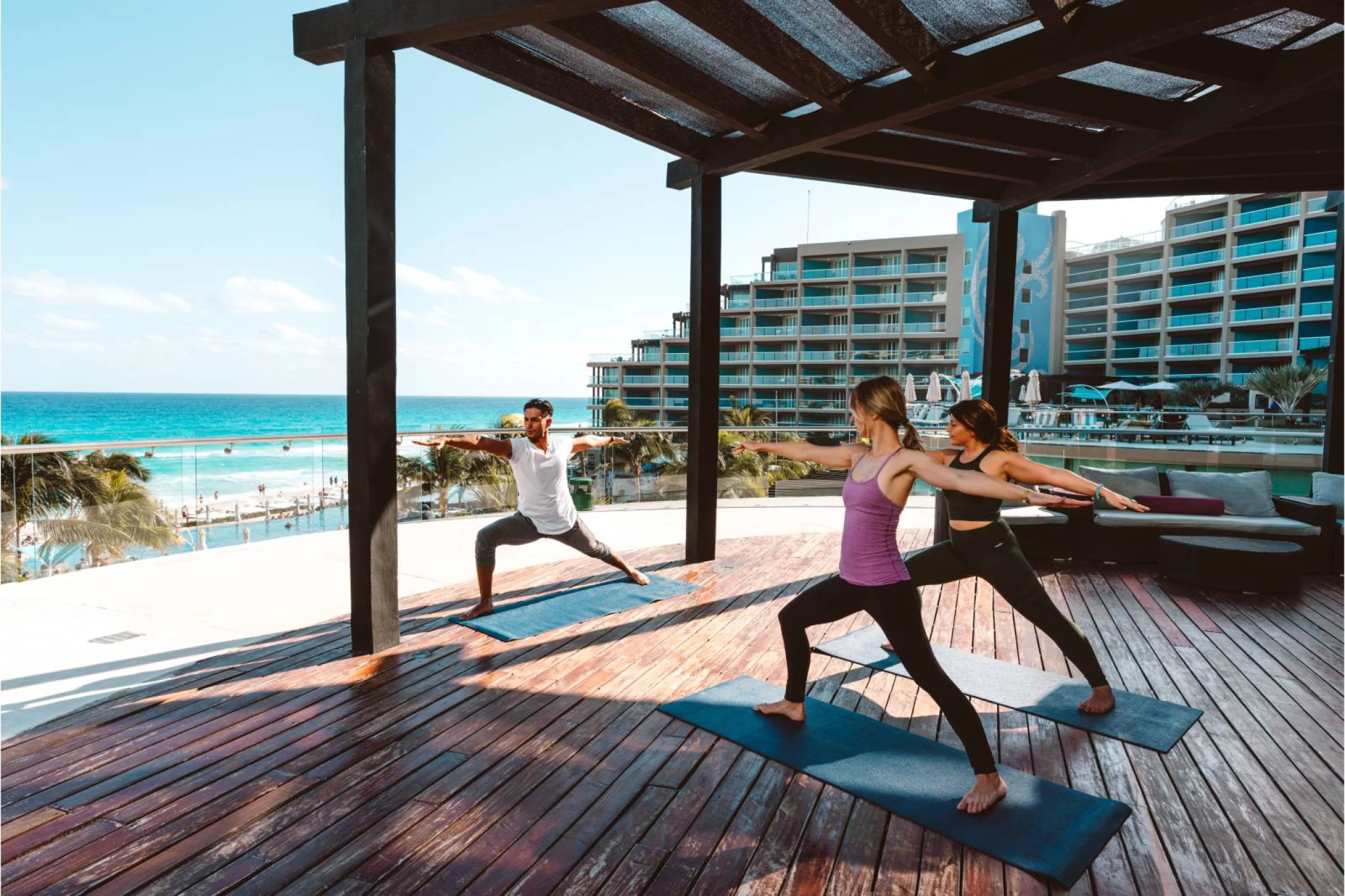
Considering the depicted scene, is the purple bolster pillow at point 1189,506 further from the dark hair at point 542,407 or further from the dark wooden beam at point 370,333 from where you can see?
the dark wooden beam at point 370,333

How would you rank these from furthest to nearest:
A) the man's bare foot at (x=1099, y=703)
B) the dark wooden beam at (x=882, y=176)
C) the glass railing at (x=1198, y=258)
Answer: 1. the glass railing at (x=1198, y=258)
2. the dark wooden beam at (x=882, y=176)
3. the man's bare foot at (x=1099, y=703)

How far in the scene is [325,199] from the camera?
53344 millimetres

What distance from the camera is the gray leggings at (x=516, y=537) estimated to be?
14.0 feet

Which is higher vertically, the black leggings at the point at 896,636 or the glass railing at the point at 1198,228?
the glass railing at the point at 1198,228

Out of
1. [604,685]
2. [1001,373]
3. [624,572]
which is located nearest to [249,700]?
[604,685]

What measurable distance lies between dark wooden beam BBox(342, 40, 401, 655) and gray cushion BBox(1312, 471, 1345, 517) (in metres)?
6.94

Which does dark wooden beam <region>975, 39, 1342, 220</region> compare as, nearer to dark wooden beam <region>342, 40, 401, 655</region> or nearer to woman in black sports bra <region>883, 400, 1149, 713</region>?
woman in black sports bra <region>883, 400, 1149, 713</region>

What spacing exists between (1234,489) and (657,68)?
5777mm

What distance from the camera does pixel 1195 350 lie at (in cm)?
4750

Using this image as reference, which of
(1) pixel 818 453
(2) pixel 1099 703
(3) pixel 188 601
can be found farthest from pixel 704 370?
(3) pixel 188 601

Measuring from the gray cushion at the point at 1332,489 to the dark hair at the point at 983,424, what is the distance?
15.2ft

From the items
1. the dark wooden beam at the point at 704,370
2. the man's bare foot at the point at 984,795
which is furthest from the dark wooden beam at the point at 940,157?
the man's bare foot at the point at 984,795

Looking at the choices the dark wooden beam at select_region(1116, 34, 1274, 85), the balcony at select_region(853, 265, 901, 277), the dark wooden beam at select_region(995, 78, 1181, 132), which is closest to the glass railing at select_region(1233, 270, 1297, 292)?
the balcony at select_region(853, 265, 901, 277)

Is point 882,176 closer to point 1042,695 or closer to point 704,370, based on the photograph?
point 704,370
